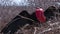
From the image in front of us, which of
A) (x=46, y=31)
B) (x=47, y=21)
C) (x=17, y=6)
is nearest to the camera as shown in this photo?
(x=46, y=31)

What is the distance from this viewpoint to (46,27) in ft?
11.8

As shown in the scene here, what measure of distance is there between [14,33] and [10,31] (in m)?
0.05

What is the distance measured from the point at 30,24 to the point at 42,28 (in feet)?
0.54

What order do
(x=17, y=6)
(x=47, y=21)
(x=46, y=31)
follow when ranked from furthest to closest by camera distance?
1. (x=17, y=6)
2. (x=47, y=21)
3. (x=46, y=31)

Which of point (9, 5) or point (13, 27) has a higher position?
point (13, 27)

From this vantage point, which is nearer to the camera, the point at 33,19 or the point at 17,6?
the point at 33,19

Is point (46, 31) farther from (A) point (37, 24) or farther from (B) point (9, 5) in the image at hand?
(B) point (9, 5)

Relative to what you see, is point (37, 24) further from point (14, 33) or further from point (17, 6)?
point (17, 6)

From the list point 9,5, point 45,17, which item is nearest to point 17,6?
point 9,5

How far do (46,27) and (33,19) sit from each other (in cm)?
22

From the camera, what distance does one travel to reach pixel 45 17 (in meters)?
3.79

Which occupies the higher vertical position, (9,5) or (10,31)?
(10,31)

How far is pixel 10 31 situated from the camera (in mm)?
3531

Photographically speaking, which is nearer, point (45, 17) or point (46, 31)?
point (46, 31)
